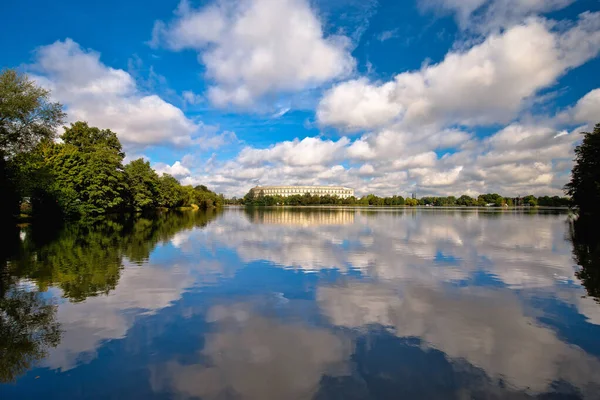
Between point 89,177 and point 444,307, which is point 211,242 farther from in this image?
point 89,177

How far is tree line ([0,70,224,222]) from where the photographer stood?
1187 inches

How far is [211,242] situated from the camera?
23.3 meters

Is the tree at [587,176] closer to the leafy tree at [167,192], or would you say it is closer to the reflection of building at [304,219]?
the reflection of building at [304,219]

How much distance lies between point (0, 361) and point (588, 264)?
2077cm

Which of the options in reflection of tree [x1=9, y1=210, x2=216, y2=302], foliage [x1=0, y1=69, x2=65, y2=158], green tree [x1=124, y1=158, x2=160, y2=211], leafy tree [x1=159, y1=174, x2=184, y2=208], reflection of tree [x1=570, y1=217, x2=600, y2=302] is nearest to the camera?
reflection of tree [x1=9, y1=210, x2=216, y2=302]

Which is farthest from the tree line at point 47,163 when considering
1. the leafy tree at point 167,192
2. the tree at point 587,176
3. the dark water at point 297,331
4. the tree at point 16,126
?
the tree at point 587,176

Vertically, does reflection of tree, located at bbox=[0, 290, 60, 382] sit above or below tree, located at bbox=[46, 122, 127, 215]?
below

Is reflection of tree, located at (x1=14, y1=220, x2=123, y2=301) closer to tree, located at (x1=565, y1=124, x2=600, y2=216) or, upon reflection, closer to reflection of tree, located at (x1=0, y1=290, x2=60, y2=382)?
reflection of tree, located at (x1=0, y1=290, x2=60, y2=382)

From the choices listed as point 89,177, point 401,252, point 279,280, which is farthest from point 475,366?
point 89,177

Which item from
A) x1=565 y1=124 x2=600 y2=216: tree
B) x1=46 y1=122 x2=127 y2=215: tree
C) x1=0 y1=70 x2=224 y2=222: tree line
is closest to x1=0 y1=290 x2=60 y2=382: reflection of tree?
x1=0 y1=70 x2=224 y2=222: tree line

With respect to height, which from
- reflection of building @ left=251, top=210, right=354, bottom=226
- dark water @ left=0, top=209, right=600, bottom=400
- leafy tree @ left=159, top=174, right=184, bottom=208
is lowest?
dark water @ left=0, top=209, right=600, bottom=400

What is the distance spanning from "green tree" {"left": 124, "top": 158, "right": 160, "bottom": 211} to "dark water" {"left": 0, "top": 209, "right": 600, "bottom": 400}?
56.0m

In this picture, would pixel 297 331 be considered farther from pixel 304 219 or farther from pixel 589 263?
pixel 304 219

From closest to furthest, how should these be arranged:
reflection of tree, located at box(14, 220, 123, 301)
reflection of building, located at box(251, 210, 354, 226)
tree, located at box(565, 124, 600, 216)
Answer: reflection of tree, located at box(14, 220, 123, 301) → tree, located at box(565, 124, 600, 216) → reflection of building, located at box(251, 210, 354, 226)
